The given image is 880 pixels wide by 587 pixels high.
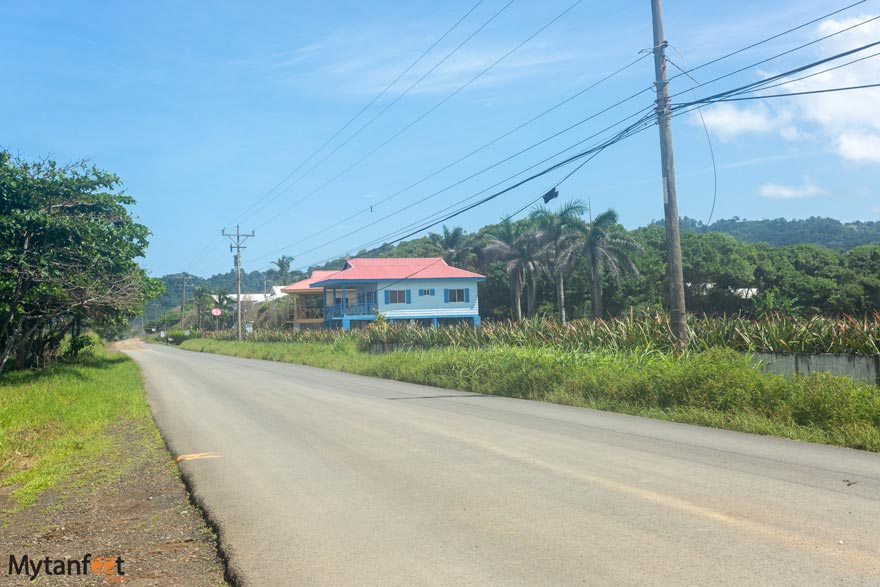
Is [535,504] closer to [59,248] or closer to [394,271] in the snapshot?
[59,248]

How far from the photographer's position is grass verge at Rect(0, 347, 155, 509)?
30.6ft

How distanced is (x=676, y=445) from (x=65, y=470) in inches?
332

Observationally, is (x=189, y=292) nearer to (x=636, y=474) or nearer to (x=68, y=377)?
(x=68, y=377)

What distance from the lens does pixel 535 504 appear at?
645cm

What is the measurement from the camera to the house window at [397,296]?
57438mm

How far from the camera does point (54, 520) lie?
22.9ft

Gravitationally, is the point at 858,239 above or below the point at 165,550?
above

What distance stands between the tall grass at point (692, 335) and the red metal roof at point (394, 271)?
26872 millimetres

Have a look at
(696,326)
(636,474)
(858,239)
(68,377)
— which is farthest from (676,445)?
(858,239)

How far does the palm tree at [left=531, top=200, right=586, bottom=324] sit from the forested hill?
5905 cm

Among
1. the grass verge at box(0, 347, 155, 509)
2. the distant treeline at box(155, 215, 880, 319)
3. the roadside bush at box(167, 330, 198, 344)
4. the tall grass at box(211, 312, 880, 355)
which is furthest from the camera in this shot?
the roadside bush at box(167, 330, 198, 344)

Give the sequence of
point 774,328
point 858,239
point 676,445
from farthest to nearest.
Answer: point 858,239 → point 774,328 → point 676,445

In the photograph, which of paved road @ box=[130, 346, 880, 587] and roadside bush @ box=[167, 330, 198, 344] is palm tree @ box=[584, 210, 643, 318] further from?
roadside bush @ box=[167, 330, 198, 344]

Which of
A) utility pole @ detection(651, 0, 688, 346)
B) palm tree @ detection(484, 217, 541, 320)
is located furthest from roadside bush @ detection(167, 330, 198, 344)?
utility pole @ detection(651, 0, 688, 346)
